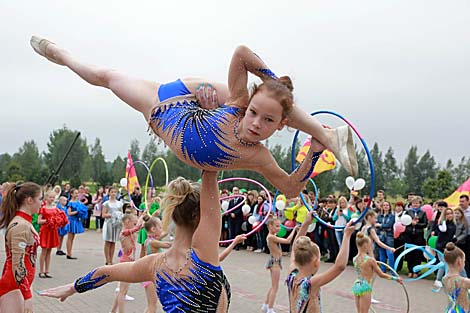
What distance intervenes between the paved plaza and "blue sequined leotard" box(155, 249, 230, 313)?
19.4ft

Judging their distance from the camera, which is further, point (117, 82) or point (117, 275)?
point (117, 82)

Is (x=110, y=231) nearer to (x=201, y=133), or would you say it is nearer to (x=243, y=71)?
(x=201, y=133)

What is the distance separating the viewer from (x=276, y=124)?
10.3ft

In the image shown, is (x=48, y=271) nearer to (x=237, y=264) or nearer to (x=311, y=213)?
(x=237, y=264)

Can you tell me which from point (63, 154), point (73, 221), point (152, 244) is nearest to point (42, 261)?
point (73, 221)

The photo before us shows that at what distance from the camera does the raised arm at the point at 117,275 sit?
10.2 ft

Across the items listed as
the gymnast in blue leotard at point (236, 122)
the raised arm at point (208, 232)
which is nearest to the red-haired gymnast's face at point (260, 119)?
the gymnast in blue leotard at point (236, 122)

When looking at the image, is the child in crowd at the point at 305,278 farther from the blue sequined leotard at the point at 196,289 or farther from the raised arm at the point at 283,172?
the blue sequined leotard at the point at 196,289

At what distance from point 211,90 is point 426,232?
31.5ft

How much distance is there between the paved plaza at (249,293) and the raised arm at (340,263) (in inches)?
164

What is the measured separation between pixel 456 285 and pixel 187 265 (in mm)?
4406

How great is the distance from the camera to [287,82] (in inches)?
126

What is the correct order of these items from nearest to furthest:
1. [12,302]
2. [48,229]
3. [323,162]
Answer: [12,302] → [323,162] → [48,229]

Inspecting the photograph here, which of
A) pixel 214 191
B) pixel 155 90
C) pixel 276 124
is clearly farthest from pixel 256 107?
pixel 155 90
